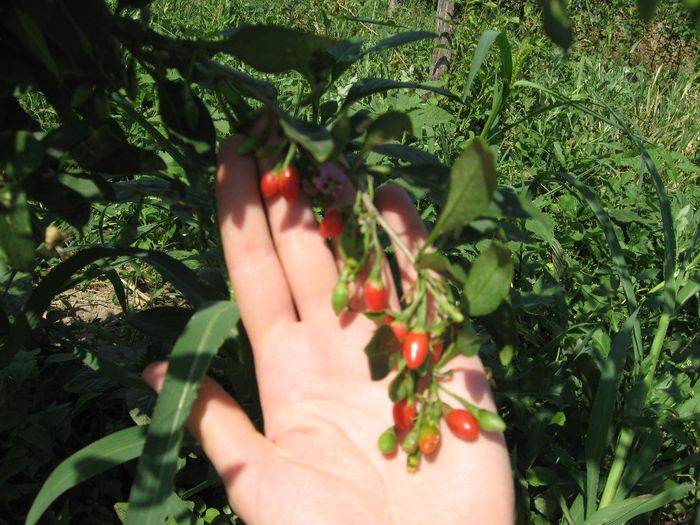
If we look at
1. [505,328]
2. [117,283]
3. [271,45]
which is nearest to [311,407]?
[505,328]

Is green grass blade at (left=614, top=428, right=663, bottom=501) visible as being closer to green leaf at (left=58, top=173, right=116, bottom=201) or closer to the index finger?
the index finger

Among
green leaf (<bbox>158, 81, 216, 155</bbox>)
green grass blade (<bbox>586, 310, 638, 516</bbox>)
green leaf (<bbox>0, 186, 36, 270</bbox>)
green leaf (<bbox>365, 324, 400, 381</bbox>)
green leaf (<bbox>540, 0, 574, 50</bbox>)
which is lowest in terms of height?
green grass blade (<bbox>586, 310, 638, 516</bbox>)

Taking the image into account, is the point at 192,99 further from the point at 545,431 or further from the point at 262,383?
the point at 545,431

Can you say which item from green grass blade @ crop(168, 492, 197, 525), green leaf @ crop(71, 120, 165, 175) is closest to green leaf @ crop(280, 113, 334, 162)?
green leaf @ crop(71, 120, 165, 175)

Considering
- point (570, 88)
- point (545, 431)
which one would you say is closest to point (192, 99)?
point (545, 431)

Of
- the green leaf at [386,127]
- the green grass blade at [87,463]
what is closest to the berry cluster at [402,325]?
the green leaf at [386,127]

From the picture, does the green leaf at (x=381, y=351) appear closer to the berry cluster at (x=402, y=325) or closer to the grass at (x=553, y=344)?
the berry cluster at (x=402, y=325)
